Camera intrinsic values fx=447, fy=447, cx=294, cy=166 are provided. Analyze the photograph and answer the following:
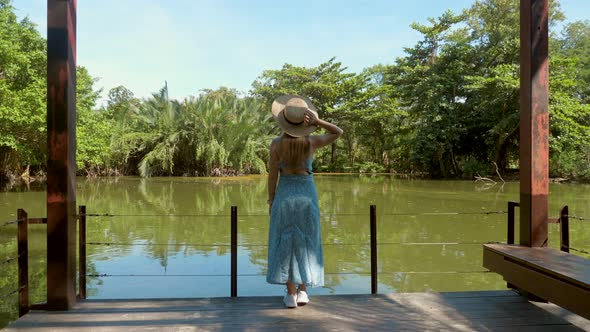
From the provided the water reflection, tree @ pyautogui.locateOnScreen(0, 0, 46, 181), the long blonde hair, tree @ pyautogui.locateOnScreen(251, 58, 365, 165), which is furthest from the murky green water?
tree @ pyautogui.locateOnScreen(251, 58, 365, 165)

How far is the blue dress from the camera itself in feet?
8.89

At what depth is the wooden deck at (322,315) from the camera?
7.76 ft

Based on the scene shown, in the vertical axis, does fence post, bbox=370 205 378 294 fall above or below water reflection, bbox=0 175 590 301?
above

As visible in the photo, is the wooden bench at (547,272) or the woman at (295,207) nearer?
the wooden bench at (547,272)

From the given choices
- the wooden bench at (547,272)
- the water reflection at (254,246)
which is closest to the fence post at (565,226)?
the wooden bench at (547,272)

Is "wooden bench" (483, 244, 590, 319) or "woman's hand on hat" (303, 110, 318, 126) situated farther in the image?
"woman's hand on hat" (303, 110, 318, 126)

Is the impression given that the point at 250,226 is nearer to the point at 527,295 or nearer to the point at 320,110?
the point at 527,295

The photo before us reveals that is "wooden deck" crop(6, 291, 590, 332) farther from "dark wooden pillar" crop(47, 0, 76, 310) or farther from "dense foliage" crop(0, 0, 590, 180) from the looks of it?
"dense foliage" crop(0, 0, 590, 180)

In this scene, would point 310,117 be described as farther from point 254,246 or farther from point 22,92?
point 22,92

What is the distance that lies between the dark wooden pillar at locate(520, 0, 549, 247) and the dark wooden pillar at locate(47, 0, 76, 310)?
2854mm

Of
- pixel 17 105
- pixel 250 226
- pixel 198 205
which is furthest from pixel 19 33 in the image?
pixel 250 226

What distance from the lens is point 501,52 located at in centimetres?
1973

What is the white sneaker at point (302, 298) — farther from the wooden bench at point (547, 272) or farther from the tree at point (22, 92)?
the tree at point (22, 92)

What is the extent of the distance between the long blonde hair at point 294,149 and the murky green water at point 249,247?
113 cm
